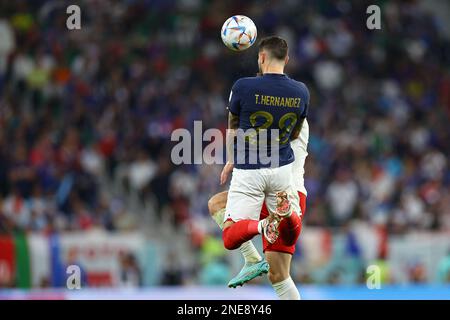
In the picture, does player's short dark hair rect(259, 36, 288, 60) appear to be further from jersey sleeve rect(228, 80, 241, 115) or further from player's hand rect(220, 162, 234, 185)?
player's hand rect(220, 162, 234, 185)

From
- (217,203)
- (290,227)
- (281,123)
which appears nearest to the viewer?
(290,227)

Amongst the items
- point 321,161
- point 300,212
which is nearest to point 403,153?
point 321,161

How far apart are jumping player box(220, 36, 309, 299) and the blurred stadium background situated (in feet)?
15.3

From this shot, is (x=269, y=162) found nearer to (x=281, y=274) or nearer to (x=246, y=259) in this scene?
(x=246, y=259)

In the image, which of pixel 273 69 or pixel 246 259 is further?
pixel 246 259

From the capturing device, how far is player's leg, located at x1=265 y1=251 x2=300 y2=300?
415 inches

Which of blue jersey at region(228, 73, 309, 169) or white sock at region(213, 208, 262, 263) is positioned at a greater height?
blue jersey at region(228, 73, 309, 169)

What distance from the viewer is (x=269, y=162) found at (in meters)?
10.4

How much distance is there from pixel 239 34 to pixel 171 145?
11.1 metres

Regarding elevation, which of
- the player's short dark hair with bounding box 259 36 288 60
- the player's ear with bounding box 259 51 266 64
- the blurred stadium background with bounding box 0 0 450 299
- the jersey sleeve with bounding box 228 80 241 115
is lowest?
the blurred stadium background with bounding box 0 0 450 299

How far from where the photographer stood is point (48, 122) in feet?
70.6

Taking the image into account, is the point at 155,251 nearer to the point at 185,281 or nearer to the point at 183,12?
the point at 185,281

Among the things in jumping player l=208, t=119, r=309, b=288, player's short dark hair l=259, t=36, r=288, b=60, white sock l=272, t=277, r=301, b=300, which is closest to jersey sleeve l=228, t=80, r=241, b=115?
player's short dark hair l=259, t=36, r=288, b=60

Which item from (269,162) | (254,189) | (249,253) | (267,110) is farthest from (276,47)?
(249,253)
